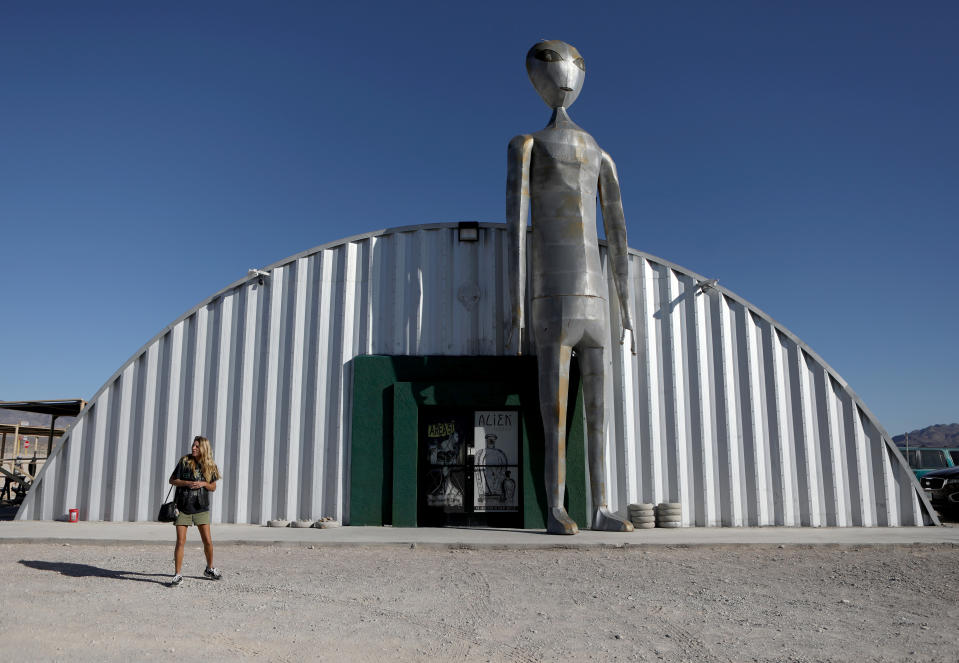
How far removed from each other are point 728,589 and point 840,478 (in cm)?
627

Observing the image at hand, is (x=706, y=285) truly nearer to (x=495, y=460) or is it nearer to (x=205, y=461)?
(x=495, y=460)

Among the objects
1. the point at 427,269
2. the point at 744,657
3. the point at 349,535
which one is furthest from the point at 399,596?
the point at 427,269

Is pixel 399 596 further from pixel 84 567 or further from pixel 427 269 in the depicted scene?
pixel 427 269

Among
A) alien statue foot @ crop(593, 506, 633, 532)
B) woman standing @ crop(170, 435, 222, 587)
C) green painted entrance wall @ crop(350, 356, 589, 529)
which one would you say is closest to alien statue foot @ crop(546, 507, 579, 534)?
alien statue foot @ crop(593, 506, 633, 532)

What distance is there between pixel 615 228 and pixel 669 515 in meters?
4.80

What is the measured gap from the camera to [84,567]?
8.16m

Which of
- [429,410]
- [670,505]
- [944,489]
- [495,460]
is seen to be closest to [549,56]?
[429,410]

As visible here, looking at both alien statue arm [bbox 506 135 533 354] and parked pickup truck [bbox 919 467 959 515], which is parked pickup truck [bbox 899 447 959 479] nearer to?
parked pickup truck [bbox 919 467 959 515]

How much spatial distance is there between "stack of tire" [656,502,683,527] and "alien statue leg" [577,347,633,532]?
91cm

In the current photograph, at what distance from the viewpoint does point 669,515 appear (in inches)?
461

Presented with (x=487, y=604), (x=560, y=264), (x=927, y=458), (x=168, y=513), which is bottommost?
(x=487, y=604)

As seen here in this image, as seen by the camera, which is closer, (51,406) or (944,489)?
(944,489)

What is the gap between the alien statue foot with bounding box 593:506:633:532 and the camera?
35.2 ft

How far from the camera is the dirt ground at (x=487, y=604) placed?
5.10 meters
